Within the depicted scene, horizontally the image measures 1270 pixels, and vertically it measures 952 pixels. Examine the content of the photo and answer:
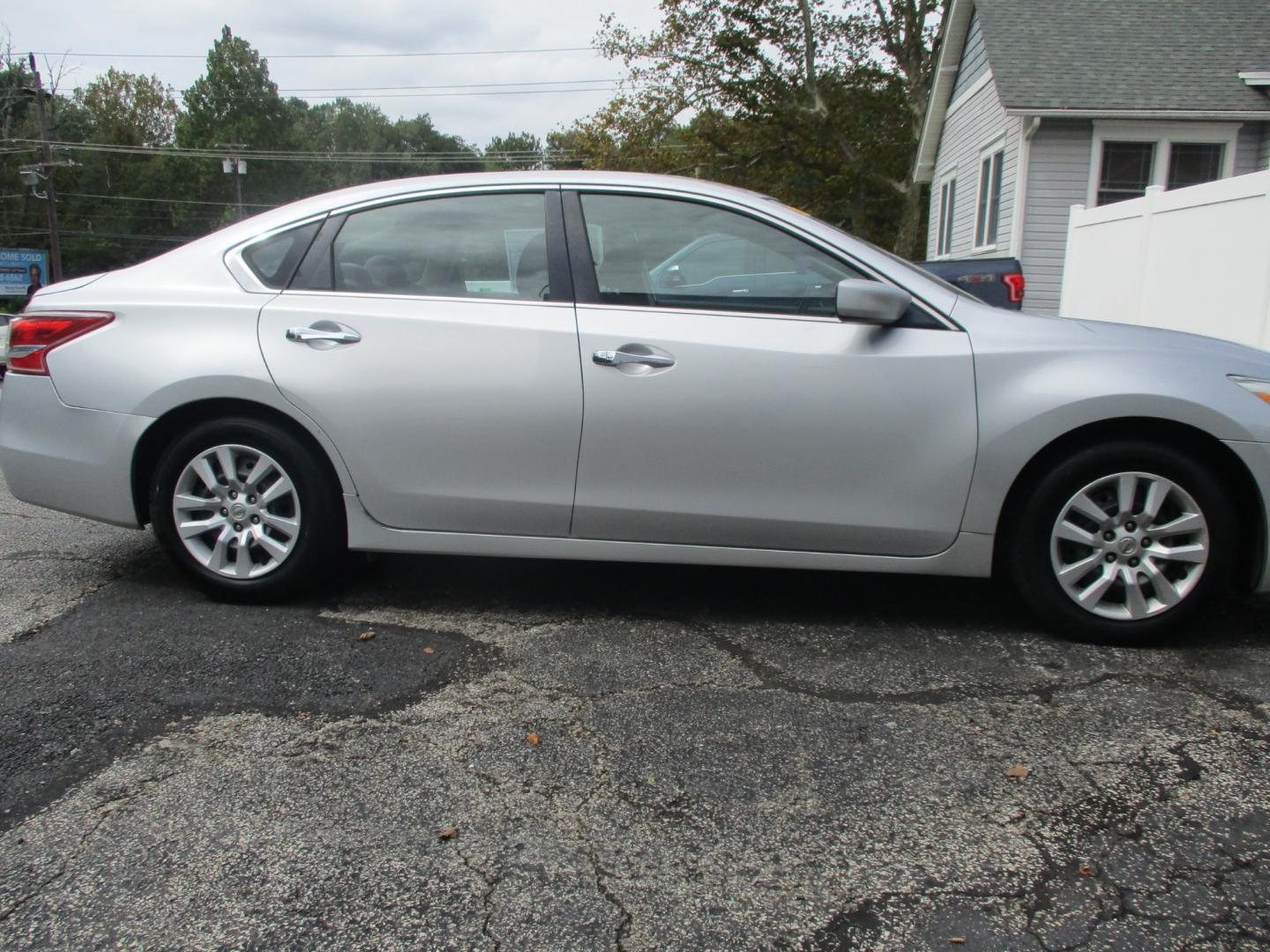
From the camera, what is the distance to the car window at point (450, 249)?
13.3 feet

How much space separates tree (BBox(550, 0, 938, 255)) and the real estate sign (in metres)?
31.6

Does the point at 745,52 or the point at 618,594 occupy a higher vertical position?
the point at 745,52

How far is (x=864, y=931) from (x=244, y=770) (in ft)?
5.31

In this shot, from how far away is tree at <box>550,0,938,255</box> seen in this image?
32344mm

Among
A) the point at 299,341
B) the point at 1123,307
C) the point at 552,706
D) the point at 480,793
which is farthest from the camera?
the point at 1123,307

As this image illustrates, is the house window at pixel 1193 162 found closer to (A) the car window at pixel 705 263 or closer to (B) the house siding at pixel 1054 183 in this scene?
(B) the house siding at pixel 1054 183

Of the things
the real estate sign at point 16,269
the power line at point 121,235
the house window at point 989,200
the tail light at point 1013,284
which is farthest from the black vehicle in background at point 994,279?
the power line at point 121,235

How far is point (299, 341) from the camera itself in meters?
4.00

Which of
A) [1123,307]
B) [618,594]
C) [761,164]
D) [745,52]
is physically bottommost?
[618,594]

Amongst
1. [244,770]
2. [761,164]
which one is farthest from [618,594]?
[761,164]

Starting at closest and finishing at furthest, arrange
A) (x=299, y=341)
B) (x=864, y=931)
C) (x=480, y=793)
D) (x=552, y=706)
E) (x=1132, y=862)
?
(x=864, y=931) < (x=1132, y=862) < (x=480, y=793) < (x=552, y=706) < (x=299, y=341)

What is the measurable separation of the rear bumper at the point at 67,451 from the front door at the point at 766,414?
69.5 inches

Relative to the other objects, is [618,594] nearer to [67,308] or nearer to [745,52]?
[67,308]

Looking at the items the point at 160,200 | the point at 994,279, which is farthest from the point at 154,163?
the point at 994,279
